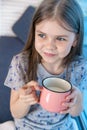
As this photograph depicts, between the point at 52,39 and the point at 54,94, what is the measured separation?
0.23m

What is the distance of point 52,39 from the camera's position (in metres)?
0.96

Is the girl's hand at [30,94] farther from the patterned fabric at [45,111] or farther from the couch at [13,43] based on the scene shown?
the couch at [13,43]

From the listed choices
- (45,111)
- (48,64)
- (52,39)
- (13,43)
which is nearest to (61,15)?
(52,39)

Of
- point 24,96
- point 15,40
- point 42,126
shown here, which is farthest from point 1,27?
point 24,96

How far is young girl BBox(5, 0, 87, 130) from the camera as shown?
3.15 feet

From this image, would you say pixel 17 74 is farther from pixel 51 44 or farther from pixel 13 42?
pixel 13 42

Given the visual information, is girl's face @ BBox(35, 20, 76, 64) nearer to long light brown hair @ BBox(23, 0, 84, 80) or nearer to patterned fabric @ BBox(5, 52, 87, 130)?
long light brown hair @ BBox(23, 0, 84, 80)

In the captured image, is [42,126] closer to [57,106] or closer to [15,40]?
Result: [57,106]

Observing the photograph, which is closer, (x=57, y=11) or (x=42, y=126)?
(x=57, y=11)

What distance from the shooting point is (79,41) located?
110 centimetres

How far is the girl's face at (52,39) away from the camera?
37.8 inches

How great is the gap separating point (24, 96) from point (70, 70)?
0.31 m

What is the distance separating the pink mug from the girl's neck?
217 mm

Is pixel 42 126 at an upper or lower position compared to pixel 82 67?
lower
